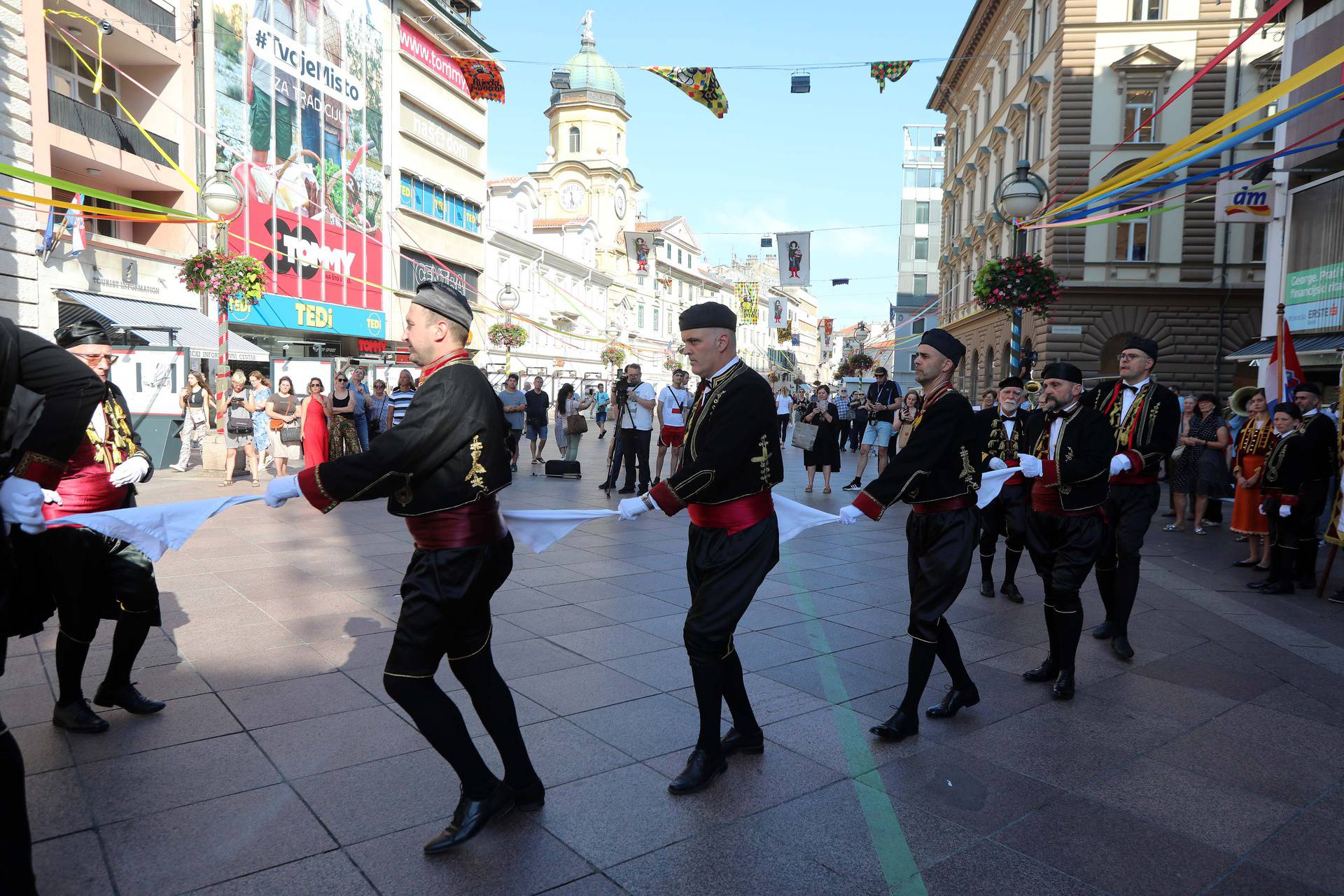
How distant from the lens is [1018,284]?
46.1 ft

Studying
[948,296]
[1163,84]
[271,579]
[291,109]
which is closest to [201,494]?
[271,579]

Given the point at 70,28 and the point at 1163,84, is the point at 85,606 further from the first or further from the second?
the point at 1163,84

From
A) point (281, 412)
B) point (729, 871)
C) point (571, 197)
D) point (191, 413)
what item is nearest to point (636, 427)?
point (281, 412)

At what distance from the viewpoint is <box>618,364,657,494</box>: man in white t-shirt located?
46.0 ft

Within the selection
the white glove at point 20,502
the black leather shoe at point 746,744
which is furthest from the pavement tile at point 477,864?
the white glove at point 20,502

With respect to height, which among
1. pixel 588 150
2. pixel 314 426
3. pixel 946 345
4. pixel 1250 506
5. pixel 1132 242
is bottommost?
pixel 1250 506

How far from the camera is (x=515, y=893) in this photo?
2.96m

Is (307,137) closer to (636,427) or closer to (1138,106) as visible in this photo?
(636,427)

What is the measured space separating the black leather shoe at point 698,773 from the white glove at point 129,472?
9.13 ft

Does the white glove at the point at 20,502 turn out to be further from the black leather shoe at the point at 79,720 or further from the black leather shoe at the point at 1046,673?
the black leather shoe at the point at 1046,673

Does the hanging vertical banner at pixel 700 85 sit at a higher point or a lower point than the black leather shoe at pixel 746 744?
higher

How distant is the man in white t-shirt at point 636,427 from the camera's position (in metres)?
14.0

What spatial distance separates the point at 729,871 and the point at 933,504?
2.09 meters

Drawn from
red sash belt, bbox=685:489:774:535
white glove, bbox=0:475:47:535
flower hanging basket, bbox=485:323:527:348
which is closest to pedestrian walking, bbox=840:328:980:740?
red sash belt, bbox=685:489:774:535
